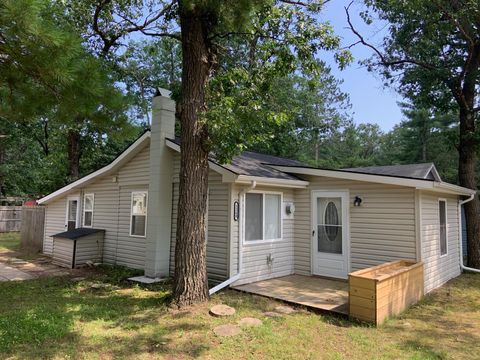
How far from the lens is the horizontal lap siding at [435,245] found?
714 cm

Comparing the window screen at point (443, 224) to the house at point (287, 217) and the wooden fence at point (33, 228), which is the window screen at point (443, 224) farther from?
the wooden fence at point (33, 228)

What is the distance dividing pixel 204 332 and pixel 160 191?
4258mm

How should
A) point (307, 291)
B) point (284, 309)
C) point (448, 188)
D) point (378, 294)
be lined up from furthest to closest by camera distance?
1. point (448, 188)
2. point (307, 291)
3. point (284, 309)
4. point (378, 294)

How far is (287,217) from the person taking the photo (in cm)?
842

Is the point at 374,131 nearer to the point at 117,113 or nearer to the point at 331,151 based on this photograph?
the point at 331,151

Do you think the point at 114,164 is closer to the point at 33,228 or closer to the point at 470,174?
the point at 33,228

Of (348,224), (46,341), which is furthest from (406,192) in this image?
(46,341)

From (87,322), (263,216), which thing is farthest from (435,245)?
(87,322)

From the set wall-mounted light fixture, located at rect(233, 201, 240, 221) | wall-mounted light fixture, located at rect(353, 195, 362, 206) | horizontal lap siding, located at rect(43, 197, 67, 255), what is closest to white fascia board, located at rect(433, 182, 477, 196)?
wall-mounted light fixture, located at rect(353, 195, 362, 206)

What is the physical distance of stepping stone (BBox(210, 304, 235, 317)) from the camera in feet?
17.5

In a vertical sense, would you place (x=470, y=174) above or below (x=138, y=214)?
above

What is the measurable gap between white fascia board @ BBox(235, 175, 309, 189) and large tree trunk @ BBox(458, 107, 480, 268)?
5.60m

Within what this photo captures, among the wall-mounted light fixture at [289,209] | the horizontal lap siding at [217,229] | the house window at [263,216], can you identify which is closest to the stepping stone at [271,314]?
the horizontal lap siding at [217,229]

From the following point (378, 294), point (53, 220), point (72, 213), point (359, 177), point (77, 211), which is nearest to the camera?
point (378, 294)
